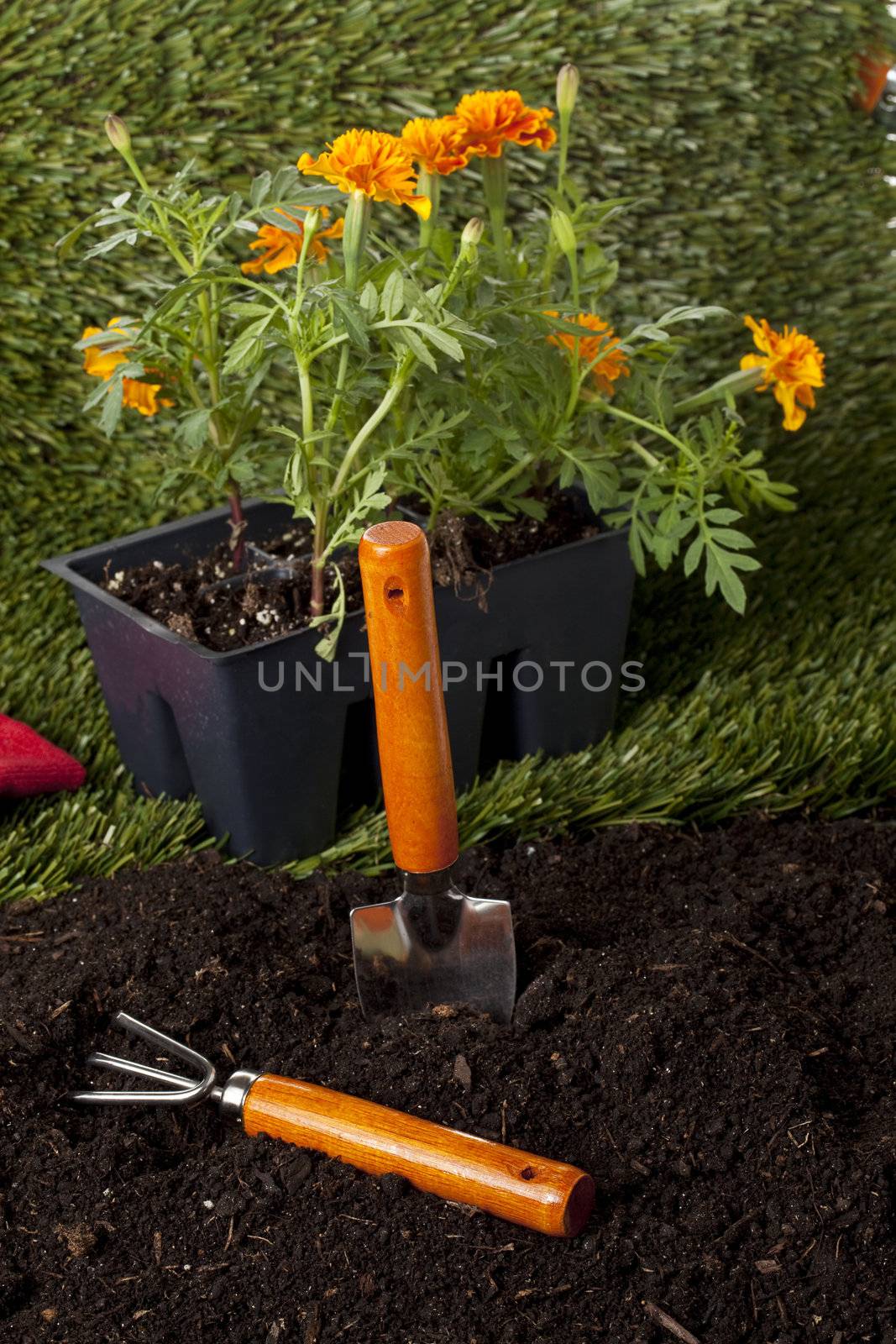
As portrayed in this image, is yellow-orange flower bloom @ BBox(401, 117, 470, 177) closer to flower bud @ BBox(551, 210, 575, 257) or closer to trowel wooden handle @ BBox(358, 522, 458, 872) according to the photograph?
flower bud @ BBox(551, 210, 575, 257)

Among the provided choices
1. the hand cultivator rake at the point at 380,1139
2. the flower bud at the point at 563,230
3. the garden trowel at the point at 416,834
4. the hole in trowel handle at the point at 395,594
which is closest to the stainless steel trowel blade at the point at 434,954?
the garden trowel at the point at 416,834

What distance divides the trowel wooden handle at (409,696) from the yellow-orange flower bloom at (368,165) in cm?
34

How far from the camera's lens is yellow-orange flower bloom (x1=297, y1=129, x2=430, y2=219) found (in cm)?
114

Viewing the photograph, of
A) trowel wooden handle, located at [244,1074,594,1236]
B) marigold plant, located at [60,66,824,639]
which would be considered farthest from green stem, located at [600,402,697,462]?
trowel wooden handle, located at [244,1074,594,1236]

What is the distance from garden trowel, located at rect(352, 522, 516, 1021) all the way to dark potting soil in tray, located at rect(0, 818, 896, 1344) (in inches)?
1.8

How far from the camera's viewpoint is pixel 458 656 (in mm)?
1420

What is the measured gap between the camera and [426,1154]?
913 millimetres

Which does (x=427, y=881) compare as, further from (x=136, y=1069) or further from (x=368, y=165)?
(x=368, y=165)

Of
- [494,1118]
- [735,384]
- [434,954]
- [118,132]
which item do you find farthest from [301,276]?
[494,1118]

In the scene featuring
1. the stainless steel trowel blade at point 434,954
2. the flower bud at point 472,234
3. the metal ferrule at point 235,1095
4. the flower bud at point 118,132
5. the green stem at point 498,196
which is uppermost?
the flower bud at point 118,132

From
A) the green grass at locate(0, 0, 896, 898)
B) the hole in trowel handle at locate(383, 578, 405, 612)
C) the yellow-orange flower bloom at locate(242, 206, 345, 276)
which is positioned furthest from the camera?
the green grass at locate(0, 0, 896, 898)

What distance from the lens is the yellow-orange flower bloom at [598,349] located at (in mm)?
1364

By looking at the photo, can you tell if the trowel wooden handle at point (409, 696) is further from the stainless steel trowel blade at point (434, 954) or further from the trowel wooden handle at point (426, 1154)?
the trowel wooden handle at point (426, 1154)

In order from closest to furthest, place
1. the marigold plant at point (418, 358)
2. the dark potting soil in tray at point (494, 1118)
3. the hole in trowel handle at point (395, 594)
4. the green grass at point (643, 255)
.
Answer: the dark potting soil in tray at point (494, 1118), the hole in trowel handle at point (395, 594), the marigold plant at point (418, 358), the green grass at point (643, 255)
